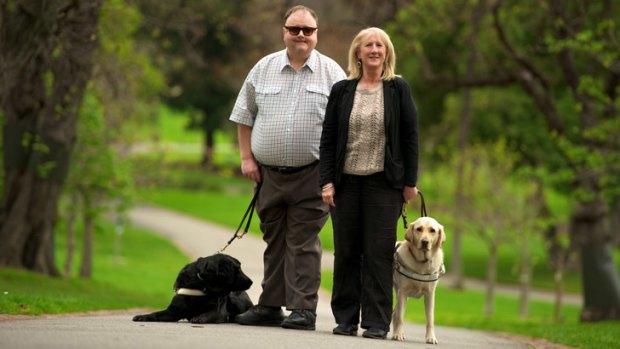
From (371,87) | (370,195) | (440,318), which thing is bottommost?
(440,318)

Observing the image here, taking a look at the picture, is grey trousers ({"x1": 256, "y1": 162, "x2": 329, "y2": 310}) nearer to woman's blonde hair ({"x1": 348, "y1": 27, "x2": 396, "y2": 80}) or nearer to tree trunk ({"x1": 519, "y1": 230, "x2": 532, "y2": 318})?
woman's blonde hair ({"x1": 348, "y1": 27, "x2": 396, "y2": 80})

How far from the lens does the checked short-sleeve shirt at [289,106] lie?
10.6 m

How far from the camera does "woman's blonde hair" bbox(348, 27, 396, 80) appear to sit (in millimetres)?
10000

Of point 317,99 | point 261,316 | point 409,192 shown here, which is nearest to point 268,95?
point 317,99

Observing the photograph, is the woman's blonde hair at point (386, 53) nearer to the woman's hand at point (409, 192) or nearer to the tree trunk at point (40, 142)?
the woman's hand at point (409, 192)

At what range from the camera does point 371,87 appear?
1015 centimetres

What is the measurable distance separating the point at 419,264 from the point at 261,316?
151cm

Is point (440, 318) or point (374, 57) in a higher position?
point (374, 57)

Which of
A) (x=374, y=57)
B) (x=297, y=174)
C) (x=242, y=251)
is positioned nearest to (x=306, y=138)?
(x=297, y=174)

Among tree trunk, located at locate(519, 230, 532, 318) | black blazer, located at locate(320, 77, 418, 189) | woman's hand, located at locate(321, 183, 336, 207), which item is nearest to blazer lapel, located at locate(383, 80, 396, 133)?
black blazer, located at locate(320, 77, 418, 189)

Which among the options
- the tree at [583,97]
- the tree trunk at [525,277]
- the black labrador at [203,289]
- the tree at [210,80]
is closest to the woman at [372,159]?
the black labrador at [203,289]

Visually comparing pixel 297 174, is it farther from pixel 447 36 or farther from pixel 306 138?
pixel 447 36

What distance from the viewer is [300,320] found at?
1039 centimetres

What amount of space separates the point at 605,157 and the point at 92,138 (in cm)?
1089
